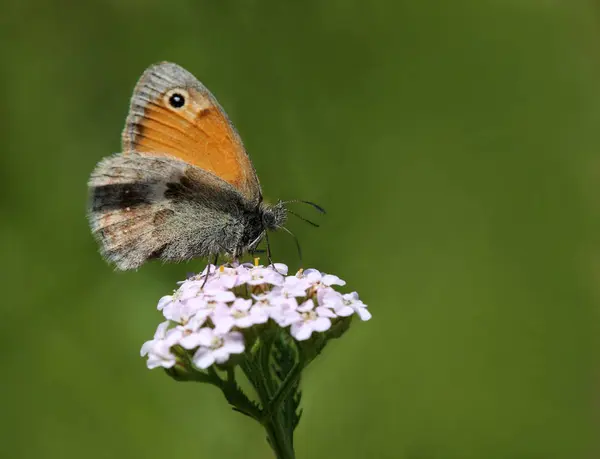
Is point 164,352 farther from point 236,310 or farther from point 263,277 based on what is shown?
point 263,277

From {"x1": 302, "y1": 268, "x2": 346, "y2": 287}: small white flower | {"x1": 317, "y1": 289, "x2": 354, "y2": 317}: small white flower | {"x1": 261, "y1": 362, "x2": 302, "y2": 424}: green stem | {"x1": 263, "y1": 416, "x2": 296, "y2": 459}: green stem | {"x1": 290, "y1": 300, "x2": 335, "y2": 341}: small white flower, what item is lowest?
{"x1": 263, "y1": 416, "x2": 296, "y2": 459}: green stem

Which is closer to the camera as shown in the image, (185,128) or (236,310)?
(236,310)

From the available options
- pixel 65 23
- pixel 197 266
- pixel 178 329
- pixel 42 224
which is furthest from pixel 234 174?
pixel 65 23

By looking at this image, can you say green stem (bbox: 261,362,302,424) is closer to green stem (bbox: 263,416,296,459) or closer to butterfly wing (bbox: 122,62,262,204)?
green stem (bbox: 263,416,296,459)

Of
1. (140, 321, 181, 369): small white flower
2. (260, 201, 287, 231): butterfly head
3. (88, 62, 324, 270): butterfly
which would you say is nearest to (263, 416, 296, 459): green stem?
(140, 321, 181, 369): small white flower

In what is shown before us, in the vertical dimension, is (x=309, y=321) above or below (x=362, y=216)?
below

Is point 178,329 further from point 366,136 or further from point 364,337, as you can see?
point 366,136

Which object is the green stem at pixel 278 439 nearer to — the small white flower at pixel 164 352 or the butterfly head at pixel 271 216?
the small white flower at pixel 164 352

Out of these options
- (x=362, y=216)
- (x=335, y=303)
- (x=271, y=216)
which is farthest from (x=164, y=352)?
(x=362, y=216)
